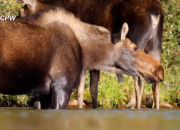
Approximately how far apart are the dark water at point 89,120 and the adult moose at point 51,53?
488mm

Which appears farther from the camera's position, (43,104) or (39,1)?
(39,1)

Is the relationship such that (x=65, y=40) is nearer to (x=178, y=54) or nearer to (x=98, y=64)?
(x=98, y=64)

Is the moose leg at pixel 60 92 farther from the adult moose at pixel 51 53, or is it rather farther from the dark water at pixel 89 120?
the dark water at pixel 89 120

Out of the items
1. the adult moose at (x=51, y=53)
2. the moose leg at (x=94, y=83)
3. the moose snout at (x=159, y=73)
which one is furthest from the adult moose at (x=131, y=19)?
the adult moose at (x=51, y=53)

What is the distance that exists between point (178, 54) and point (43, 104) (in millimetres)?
7170

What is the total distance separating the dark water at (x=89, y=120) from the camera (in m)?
6.71

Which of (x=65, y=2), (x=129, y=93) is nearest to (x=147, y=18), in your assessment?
(x=65, y=2)

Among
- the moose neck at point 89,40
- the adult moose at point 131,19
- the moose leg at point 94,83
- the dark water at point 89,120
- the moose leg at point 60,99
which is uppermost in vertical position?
the adult moose at point 131,19

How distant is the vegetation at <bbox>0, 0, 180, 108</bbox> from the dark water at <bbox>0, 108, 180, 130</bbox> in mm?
4909

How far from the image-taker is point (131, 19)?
1188cm

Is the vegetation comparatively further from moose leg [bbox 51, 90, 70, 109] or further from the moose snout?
moose leg [bbox 51, 90, 70, 109]

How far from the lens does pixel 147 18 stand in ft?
38.9

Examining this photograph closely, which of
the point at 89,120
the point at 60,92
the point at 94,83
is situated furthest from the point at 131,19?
the point at 89,120

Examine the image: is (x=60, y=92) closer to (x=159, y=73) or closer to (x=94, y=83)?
(x=159, y=73)
